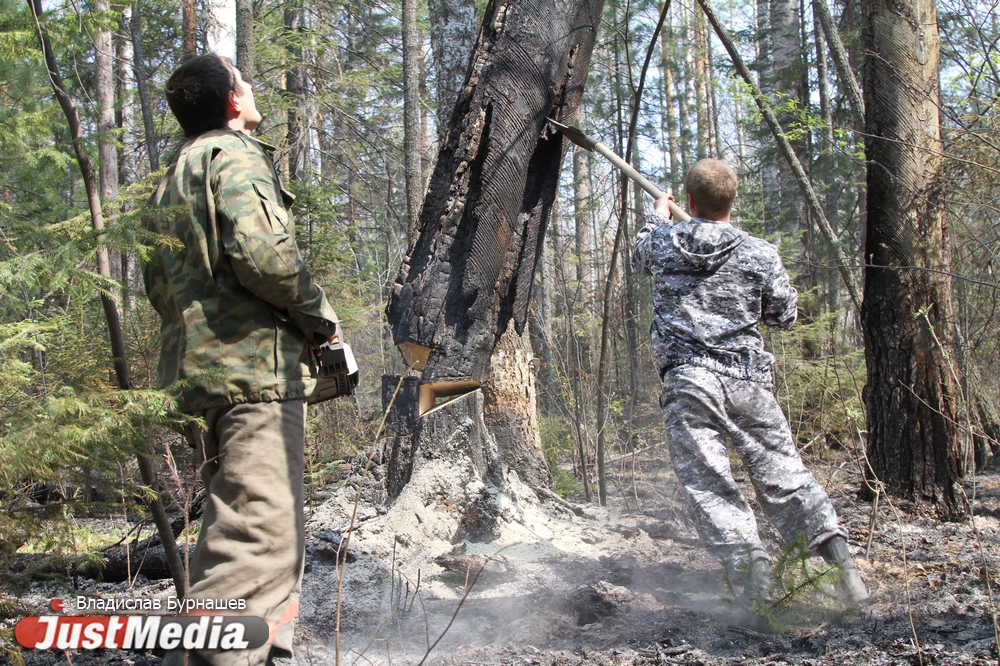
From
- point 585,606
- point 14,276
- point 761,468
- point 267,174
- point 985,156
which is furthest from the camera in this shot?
point 985,156

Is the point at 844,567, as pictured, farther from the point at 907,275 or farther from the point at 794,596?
the point at 907,275

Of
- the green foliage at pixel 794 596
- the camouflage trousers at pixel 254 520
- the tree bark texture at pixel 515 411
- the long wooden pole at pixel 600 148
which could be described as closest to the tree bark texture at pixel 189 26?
the tree bark texture at pixel 515 411

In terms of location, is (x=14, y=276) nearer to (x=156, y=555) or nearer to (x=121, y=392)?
(x=121, y=392)

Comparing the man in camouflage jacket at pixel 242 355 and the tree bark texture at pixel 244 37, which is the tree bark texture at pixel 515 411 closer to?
the man in camouflage jacket at pixel 242 355

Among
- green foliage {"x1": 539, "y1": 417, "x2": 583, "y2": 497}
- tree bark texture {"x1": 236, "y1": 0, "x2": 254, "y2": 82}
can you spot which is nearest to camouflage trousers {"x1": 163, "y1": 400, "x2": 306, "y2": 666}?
green foliage {"x1": 539, "y1": 417, "x2": 583, "y2": 497}

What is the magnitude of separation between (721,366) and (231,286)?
2316 millimetres

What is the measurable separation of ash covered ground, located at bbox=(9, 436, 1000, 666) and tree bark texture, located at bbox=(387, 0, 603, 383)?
76 centimetres

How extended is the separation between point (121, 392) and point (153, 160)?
25.6 feet

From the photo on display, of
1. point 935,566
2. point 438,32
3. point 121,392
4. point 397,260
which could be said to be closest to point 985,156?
point 935,566

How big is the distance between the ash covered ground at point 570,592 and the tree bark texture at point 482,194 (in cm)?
76

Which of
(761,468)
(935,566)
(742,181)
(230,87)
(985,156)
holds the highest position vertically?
(742,181)

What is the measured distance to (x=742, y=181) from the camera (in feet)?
73.8

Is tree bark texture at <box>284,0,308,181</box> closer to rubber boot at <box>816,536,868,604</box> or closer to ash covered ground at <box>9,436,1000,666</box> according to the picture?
ash covered ground at <box>9,436,1000,666</box>

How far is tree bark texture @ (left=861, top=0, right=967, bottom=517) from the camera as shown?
469 cm
